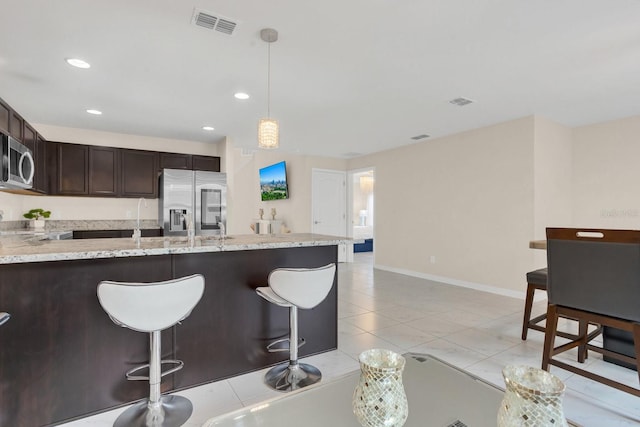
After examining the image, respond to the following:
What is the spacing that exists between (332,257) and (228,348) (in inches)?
42.4

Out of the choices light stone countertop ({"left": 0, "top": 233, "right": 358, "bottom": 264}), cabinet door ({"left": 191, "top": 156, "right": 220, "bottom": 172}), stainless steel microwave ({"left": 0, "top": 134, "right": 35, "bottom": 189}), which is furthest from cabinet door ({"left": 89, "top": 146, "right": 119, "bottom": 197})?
light stone countertop ({"left": 0, "top": 233, "right": 358, "bottom": 264})

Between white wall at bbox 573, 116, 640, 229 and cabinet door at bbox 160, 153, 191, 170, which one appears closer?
white wall at bbox 573, 116, 640, 229

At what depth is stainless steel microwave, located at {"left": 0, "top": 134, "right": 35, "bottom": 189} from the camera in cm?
309

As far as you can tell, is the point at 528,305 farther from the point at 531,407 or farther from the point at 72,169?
the point at 72,169

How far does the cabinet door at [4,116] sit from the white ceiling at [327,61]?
0.74ft

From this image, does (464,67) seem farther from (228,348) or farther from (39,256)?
(39,256)

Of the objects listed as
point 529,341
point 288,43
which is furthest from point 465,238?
point 288,43

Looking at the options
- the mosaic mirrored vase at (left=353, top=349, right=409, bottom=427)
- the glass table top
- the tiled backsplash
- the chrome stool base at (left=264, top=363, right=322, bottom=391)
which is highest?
the tiled backsplash

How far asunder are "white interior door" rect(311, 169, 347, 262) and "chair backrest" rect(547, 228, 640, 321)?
5347mm

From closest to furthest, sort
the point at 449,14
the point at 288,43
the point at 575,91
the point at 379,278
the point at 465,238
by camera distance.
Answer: the point at 449,14 → the point at 288,43 → the point at 575,91 → the point at 465,238 → the point at 379,278

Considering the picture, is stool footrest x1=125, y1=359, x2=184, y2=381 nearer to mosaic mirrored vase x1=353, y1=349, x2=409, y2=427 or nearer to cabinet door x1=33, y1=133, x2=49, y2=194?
mosaic mirrored vase x1=353, y1=349, x2=409, y2=427

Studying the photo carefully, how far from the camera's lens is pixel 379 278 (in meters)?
5.74

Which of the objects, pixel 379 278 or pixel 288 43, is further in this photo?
pixel 379 278

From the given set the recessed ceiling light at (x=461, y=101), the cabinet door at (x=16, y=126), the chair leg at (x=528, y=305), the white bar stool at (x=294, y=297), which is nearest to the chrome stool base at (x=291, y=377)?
the white bar stool at (x=294, y=297)
